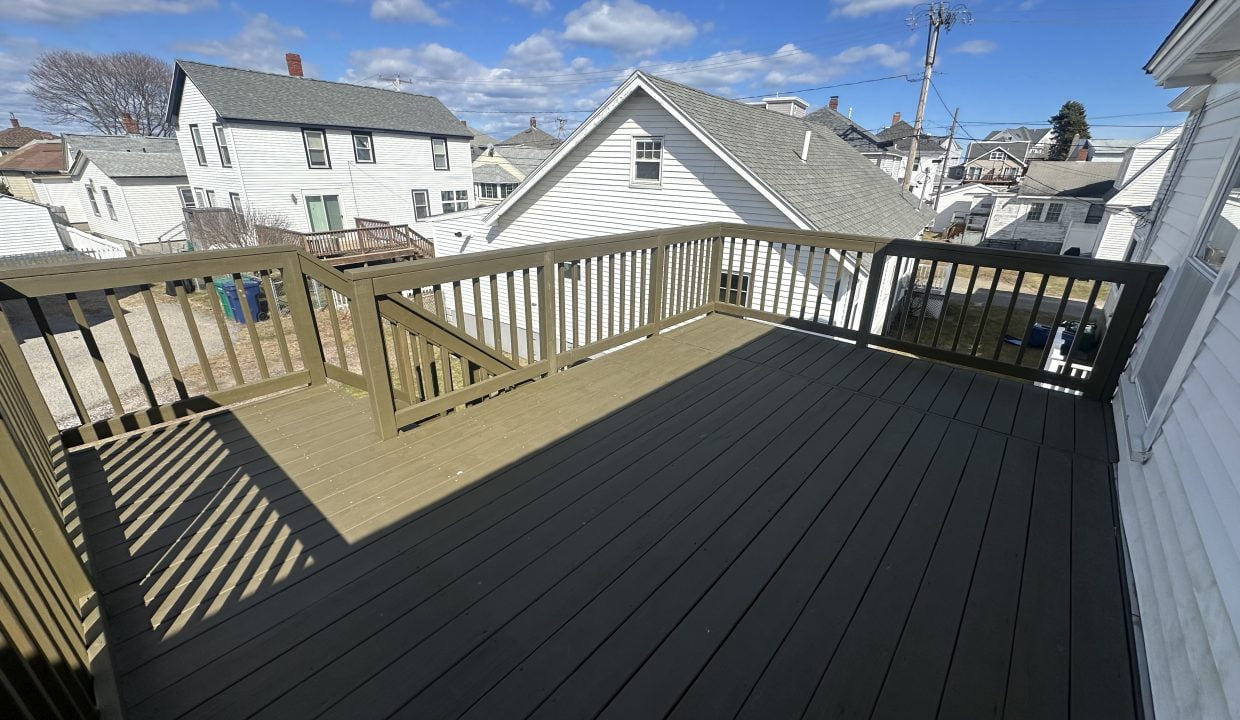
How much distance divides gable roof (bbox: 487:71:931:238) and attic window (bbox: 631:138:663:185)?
30.3 inches

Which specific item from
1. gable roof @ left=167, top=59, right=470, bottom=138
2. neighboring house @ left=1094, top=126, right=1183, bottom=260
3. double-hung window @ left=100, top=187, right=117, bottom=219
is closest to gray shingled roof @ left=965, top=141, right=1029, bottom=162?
neighboring house @ left=1094, top=126, right=1183, bottom=260

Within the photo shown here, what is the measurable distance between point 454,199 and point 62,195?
→ 2163 cm

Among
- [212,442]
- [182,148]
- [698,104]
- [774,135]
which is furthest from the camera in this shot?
[182,148]

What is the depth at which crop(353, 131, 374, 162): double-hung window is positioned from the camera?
18.0 metres

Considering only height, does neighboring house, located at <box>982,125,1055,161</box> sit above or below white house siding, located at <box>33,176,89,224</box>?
above

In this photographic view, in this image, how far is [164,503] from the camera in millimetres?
2262

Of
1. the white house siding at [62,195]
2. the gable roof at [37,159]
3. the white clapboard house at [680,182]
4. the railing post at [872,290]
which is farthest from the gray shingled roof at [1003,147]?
the gable roof at [37,159]

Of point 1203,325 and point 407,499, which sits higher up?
point 1203,325

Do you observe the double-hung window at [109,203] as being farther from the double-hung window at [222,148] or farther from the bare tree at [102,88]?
the bare tree at [102,88]

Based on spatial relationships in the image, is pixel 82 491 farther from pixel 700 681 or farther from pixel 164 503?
pixel 700 681

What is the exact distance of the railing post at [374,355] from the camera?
2438 mm

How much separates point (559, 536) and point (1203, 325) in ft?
9.20

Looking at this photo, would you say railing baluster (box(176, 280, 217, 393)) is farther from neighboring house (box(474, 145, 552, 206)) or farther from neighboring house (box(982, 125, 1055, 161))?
neighboring house (box(982, 125, 1055, 161))

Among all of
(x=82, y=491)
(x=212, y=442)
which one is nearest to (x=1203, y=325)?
(x=212, y=442)
